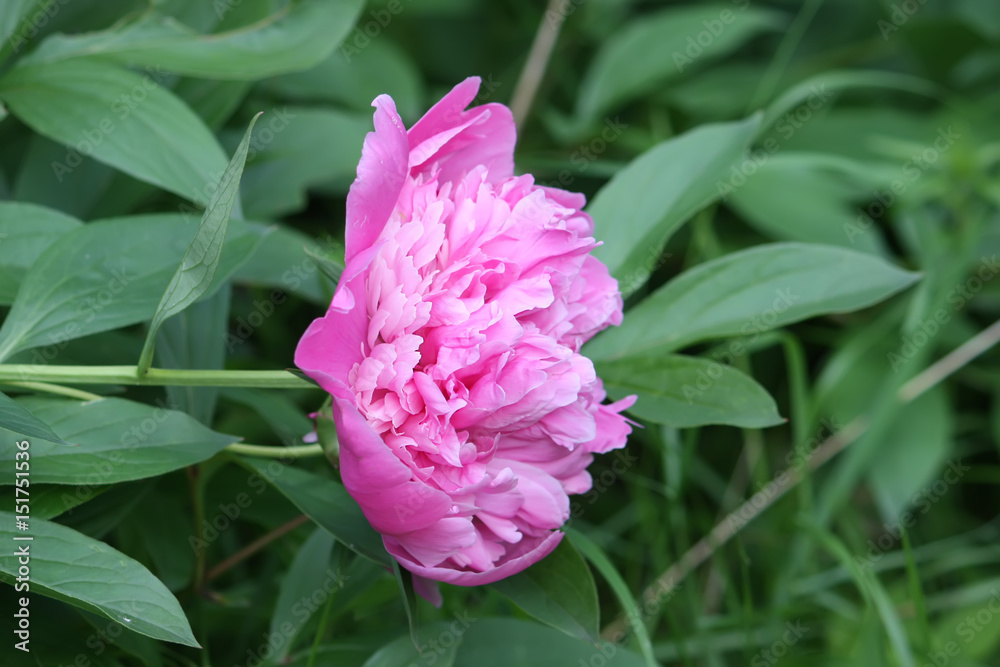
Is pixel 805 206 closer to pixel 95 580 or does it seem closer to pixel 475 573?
pixel 475 573

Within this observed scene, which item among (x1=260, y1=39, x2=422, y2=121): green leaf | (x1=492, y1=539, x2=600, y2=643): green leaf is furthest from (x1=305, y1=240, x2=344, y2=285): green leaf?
(x1=260, y1=39, x2=422, y2=121): green leaf

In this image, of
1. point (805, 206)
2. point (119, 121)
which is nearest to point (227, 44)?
point (119, 121)

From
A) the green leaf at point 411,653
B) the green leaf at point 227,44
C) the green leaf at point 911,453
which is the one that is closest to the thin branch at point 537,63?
the green leaf at point 227,44

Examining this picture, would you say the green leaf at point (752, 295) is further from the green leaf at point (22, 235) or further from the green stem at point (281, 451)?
the green leaf at point (22, 235)

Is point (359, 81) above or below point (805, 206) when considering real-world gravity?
above

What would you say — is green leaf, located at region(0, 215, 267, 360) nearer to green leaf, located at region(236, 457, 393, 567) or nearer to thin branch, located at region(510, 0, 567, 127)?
green leaf, located at region(236, 457, 393, 567)

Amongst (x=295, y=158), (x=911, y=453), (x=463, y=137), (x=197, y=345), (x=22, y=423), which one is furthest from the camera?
(x=911, y=453)
